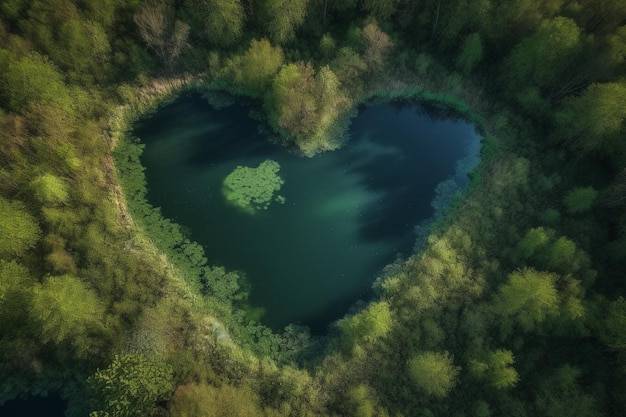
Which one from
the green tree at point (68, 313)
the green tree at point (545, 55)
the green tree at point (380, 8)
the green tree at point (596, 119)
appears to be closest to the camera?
the green tree at point (68, 313)

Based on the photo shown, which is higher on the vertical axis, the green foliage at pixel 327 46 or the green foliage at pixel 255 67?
the green foliage at pixel 327 46

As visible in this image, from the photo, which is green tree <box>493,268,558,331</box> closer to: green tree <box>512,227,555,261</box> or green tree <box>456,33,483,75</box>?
green tree <box>512,227,555,261</box>

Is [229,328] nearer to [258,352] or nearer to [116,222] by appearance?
[258,352]

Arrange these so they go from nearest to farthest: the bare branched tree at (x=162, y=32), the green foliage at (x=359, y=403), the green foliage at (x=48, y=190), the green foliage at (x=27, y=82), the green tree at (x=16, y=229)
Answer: the green foliage at (x=359, y=403) → the green tree at (x=16, y=229) → the green foliage at (x=48, y=190) → the green foliage at (x=27, y=82) → the bare branched tree at (x=162, y=32)

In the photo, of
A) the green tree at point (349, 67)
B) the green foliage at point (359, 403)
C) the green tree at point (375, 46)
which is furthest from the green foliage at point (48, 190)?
the green tree at point (375, 46)

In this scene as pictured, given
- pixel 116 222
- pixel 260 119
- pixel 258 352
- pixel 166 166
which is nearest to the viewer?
pixel 258 352

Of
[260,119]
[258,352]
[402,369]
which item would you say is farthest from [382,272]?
[260,119]

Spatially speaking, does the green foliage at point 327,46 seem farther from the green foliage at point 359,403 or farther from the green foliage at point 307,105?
the green foliage at point 359,403

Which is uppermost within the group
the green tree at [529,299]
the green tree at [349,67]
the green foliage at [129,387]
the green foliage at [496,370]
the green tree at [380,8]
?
the green tree at [380,8]

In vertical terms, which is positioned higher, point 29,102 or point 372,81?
point 372,81
